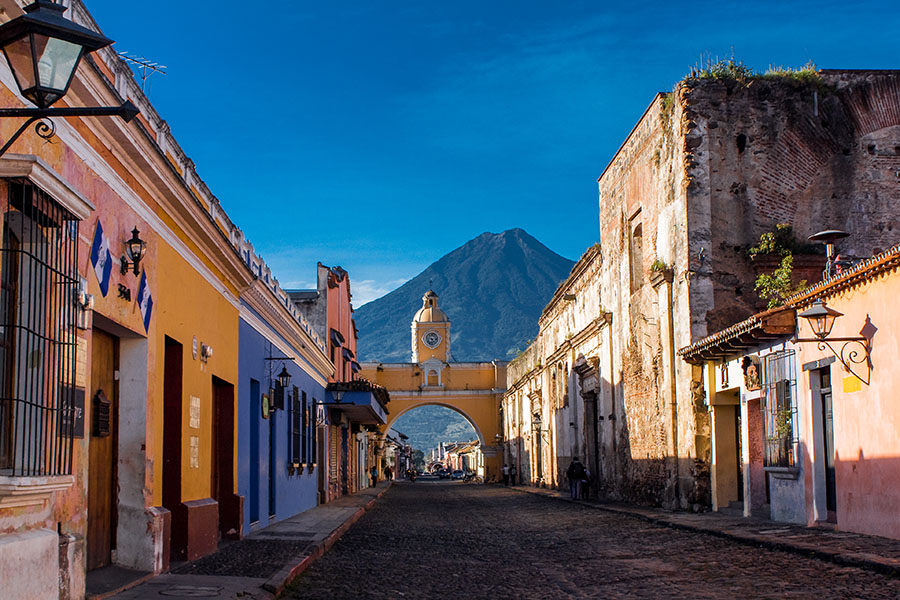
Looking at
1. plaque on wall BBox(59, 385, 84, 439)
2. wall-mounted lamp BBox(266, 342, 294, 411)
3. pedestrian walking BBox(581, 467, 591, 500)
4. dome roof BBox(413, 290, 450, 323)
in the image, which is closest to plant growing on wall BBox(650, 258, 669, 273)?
wall-mounted lamp BBox(266, 342, 294, 411)

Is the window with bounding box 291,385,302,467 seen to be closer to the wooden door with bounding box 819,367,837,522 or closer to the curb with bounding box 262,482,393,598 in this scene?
the curb with bounding box 262,482,393,598

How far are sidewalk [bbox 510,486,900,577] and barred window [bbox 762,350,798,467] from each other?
3.03ft

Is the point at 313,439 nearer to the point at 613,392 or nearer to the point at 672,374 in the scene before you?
the point at 613,392

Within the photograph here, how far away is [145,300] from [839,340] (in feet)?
24.9

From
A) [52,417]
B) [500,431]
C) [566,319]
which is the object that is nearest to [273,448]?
[52,417]

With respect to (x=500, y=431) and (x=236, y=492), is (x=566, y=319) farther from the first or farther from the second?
(x=500, y=431)

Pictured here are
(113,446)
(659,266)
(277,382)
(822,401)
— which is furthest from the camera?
(659,266)

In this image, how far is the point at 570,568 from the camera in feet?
29.9

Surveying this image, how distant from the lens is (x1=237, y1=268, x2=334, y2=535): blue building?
13414 mm

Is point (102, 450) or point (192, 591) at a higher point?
point (102, 450)

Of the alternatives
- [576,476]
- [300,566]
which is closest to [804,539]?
[300,566]

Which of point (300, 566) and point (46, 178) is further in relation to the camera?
Answer: point (300, 566)

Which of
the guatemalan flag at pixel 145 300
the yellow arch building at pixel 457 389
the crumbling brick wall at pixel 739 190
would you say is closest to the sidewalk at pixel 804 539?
the crumbling brick wall at pixel 739 190

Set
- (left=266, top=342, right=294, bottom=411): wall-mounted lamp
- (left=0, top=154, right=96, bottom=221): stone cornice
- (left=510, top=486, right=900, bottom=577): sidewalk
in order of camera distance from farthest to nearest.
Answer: (left=266, top=342, right=294, bottom=411): wall-mounted lamp, (left=510, top=486, right=900, bottom=577): sidewalk, (left=0, top=154, right=96, bottom=221): stone cornice
